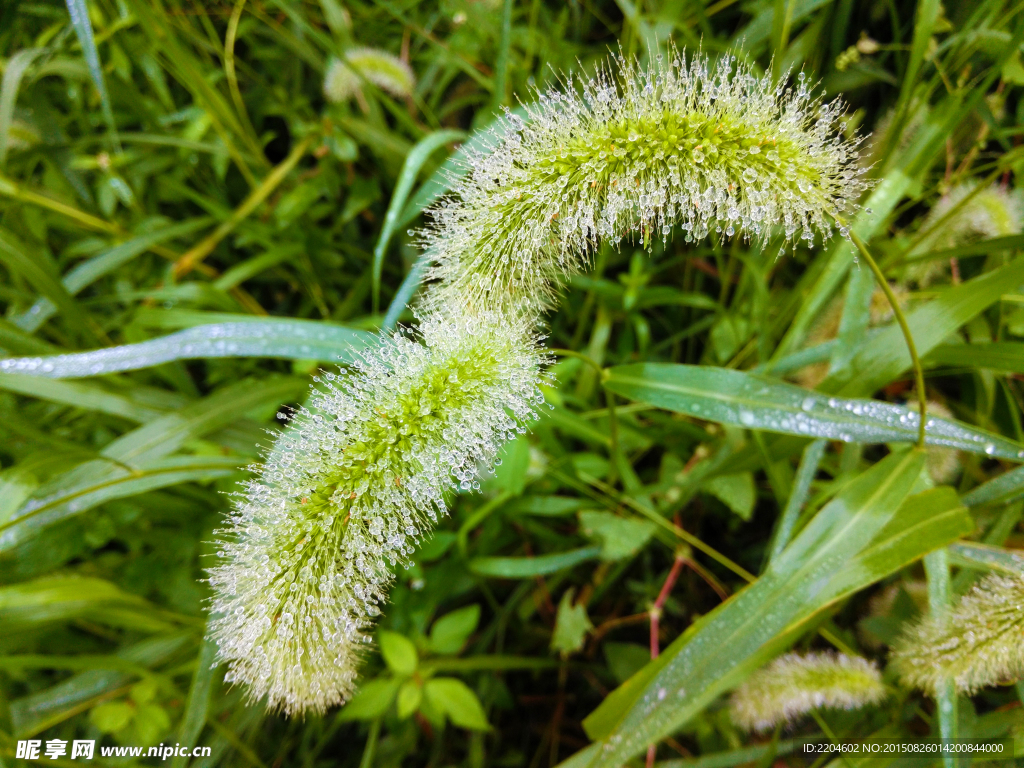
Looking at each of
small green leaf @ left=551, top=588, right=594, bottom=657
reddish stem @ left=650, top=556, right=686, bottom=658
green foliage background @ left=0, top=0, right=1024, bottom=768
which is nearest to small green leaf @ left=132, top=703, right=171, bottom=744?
green foliage background @ left=0, top=0, right=1024, bottom=768

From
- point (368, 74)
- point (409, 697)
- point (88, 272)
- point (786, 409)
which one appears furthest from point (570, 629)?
point (88, 272)

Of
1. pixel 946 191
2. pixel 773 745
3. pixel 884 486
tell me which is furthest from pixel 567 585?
pixel 946 191

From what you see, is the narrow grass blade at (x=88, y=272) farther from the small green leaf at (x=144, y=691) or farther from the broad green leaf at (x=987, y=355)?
the broad green leaf at (x=987, y=355)

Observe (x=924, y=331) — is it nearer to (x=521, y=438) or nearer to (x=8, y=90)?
(x=521, y=438)

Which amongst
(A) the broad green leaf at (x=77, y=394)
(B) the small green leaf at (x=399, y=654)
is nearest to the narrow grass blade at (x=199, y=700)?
(B) the small green leaf at (x=399, y=654)

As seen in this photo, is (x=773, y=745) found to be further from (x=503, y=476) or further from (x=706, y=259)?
(x=706, y=259)

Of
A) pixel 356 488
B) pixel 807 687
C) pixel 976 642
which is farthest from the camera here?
pixel 807 687

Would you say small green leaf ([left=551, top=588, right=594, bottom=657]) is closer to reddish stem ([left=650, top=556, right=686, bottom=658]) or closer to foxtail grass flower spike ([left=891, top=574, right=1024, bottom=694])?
reddish stem ([left=650, top=556, right=686, bottom=658])
